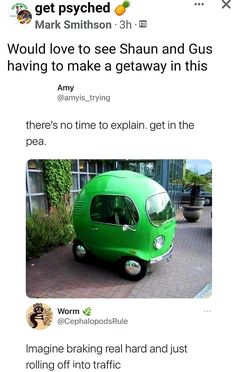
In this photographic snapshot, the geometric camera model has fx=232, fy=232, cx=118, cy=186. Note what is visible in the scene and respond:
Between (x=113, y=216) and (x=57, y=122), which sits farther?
(x=113, y=216)

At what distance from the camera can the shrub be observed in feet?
8.87

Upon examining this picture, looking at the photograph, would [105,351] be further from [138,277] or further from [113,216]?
[113,216]

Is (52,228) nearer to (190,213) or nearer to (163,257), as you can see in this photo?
(163,257)

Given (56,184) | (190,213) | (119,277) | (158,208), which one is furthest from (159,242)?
(56,184)

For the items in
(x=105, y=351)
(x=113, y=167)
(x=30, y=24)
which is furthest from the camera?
(x=113, y=167)

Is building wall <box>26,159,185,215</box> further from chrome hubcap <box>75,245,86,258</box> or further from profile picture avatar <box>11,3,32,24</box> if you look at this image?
profile picture avatar <box>11,3,32,24</box>

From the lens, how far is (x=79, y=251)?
2.73m

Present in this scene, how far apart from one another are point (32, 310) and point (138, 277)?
1153mm

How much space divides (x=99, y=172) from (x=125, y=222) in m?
0.66

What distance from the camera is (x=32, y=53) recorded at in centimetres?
181

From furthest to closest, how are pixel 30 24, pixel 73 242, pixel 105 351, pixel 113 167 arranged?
1. pixel 73 242
2. pixel 113 167
3. pixel 105 351
4. pixel 30 24

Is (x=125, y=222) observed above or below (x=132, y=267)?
above

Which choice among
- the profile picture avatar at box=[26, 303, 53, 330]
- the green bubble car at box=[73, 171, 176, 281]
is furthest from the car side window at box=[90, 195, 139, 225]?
the profile picture avatar at box=[26, 303, 53, 330]

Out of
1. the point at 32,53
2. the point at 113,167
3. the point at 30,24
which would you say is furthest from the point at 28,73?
the point at 113,167
